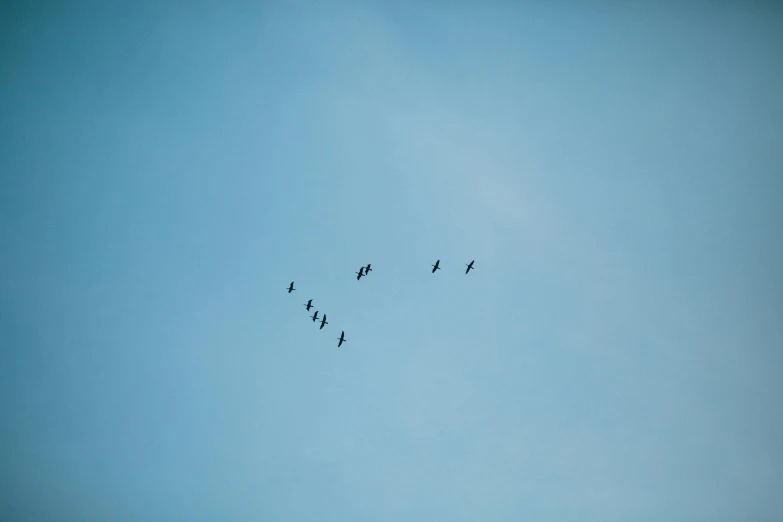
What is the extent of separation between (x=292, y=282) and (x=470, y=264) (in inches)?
1074

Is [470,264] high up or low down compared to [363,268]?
up

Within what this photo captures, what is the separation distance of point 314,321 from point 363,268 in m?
11.7

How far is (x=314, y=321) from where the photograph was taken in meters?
58.3

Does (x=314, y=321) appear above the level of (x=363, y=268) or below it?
below

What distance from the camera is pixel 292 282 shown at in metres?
58.6

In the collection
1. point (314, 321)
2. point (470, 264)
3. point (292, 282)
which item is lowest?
point (314, 321)

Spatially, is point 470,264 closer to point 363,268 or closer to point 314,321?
point 363,268

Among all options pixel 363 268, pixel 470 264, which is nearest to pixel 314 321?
pixel 363 268

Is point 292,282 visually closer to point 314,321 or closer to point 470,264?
point 314,321

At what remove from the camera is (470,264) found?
183ft

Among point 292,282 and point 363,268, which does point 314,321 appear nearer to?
point 292,282

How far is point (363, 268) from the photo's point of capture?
55344 mm

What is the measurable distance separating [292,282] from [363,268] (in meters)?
11.9

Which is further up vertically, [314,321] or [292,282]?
[292,282]
